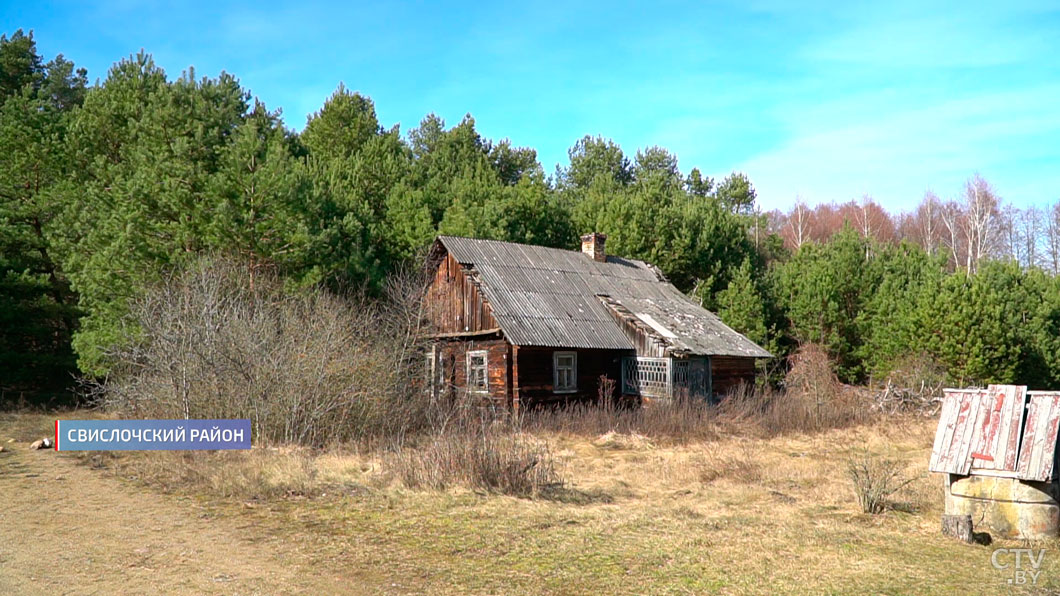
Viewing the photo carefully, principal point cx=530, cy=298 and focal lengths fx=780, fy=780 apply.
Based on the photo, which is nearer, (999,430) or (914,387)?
(999,430)

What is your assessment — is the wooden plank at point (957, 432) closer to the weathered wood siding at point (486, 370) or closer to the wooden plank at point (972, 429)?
the wooden plank at point (972, 429)

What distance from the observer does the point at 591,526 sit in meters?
9.42

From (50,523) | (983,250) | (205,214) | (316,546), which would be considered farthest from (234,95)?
(983,250)

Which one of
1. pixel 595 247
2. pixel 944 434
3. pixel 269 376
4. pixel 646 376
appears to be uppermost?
pixel 595 247

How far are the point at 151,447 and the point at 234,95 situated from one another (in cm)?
2018

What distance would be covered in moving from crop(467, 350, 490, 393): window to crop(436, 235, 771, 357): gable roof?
185cm

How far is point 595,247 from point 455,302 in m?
6.73

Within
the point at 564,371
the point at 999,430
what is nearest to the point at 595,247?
the point at 564,371

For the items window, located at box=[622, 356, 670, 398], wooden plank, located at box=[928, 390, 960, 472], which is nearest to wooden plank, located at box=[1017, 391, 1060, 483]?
wooden plank, located at box=[928, 390, 960, 472]

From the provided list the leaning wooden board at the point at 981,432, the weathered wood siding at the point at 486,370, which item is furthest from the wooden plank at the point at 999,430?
the weathered wood siding at the point at 486,370

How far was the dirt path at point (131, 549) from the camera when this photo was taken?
273 inches

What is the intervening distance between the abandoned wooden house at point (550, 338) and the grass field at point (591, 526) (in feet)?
20.9

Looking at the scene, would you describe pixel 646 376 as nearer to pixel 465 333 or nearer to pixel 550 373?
pixel 550 373

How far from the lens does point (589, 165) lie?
54.7 metres
